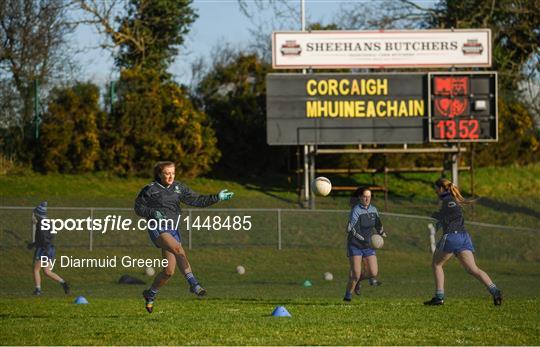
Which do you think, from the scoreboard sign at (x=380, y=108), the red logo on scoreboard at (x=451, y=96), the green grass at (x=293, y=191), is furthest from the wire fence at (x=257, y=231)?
the red logo on scoreboard at (x=451, y=96)

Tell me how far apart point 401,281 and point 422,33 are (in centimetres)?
1195

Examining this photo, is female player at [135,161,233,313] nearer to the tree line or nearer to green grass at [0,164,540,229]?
green grass at [0,164,540,229]

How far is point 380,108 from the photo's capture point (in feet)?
98.3

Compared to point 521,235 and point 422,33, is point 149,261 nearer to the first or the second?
point 521,235

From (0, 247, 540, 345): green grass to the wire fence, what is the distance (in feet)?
2.16

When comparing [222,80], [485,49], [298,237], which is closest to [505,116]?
[485,49]

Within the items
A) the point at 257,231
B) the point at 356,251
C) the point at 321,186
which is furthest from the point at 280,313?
the point at 257,231

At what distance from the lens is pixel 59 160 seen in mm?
34688

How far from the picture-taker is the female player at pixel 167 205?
12.3 metres

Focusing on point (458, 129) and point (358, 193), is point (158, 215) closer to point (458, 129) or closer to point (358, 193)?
point (358, 193)

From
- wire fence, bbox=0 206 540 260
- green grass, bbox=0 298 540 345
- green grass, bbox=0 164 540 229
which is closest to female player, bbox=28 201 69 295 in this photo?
green grass, bbox=0 298 540 345

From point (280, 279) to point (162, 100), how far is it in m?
14.6

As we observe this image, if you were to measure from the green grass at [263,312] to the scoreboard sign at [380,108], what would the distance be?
21.9 ft

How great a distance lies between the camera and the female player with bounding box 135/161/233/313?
A: 1230 cm
